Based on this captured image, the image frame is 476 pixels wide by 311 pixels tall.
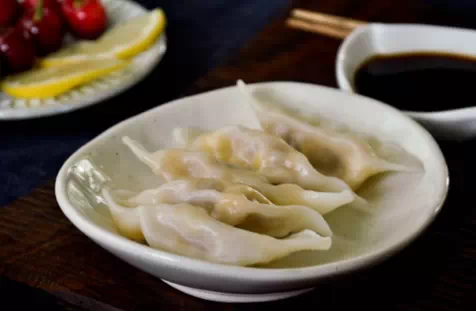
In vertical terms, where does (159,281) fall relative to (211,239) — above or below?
below

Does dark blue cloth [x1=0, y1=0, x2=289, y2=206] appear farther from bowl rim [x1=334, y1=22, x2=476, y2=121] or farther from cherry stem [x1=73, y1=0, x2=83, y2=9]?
bowl rim [x1=334, y1=22, x2=476, y2=121]

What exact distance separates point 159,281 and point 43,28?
3.24 ft

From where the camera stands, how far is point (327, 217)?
0.86 m

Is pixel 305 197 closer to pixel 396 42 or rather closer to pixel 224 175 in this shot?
pixel 224 175

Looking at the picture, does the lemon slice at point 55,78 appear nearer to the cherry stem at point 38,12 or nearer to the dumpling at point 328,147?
the cherry stem at point 38,12

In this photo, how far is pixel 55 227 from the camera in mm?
938

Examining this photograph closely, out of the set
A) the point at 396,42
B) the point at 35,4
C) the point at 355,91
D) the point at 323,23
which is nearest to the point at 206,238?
the point at 355,91

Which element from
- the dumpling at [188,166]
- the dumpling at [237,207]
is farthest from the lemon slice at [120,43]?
the dumpling at [237,207]

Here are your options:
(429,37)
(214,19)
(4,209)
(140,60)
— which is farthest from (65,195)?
(214,19)

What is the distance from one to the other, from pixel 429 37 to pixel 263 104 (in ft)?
1.76

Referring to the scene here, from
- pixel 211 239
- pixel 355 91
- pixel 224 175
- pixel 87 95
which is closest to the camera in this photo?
pixel 211 239

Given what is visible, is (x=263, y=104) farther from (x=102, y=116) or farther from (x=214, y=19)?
(x=214, y=19)

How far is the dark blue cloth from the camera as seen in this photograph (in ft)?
3.86

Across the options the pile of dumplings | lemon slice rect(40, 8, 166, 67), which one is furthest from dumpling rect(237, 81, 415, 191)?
lemon slice rect(40, 8, 166, 67)
